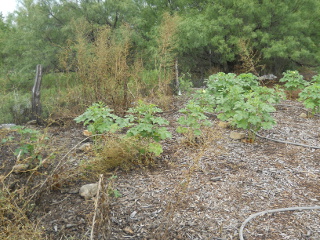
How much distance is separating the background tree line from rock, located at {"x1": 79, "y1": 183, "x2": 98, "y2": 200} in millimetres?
3060

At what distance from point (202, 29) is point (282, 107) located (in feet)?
13.1

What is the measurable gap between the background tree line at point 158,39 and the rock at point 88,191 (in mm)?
3060

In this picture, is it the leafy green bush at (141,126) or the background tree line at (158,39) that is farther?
the background tree line at (158,39)

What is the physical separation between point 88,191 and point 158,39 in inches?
244

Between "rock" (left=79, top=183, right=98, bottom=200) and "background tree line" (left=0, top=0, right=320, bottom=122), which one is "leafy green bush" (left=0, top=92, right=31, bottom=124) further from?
"rock" (left=79, top=183, right=98, bottom=200)

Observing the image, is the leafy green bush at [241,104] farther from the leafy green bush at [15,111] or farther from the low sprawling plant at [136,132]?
the leafy green bush at [15,111]

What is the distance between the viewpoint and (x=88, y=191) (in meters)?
2.98

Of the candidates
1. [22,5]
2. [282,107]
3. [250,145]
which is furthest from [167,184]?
[22,5]

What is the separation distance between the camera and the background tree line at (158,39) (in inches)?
275

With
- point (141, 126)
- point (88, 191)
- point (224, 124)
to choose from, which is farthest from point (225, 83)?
point (88, 191)

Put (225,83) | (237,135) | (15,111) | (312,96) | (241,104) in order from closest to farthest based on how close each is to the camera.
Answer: (241,104) → (237,135) → (312,96) → (225,83) → (15,111)

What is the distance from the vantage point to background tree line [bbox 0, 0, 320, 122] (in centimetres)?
699

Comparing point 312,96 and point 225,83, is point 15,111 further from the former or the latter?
point 312,96

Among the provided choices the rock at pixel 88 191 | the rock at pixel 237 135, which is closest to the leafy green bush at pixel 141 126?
the rock at pixel 88 191
